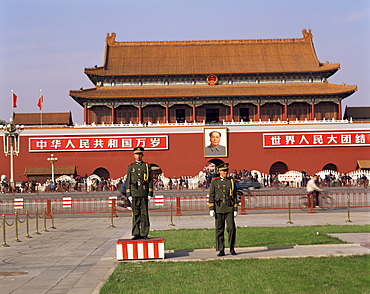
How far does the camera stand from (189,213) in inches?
902

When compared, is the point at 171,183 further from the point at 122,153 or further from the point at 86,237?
the point at 86,237

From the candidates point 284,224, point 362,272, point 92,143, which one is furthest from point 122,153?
point 362,272

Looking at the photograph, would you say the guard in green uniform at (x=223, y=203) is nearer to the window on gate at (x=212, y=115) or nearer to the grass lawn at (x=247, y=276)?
the grass lawn at (x=247, y=276)

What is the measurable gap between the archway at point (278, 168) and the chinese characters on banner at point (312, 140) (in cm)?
175

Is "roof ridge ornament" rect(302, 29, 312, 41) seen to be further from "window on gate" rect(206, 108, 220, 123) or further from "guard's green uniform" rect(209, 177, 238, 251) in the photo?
"guard's green uniform" rect(209, 177, 238, 251)

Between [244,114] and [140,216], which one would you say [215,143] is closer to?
[244,114]

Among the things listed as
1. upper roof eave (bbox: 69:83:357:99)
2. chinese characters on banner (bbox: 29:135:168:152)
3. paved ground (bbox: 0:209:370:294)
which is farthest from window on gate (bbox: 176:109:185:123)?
paved ground (bbox: 0:209:370:294)

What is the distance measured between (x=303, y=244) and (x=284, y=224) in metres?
5.25

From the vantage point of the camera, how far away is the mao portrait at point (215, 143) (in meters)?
47.3

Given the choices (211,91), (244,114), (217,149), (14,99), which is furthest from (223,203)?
(244,114)

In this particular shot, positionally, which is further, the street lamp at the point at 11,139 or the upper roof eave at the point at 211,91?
the upper roof eave at the point at 211,91

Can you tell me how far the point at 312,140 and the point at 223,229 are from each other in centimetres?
3735

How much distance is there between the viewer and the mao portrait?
47.3 m

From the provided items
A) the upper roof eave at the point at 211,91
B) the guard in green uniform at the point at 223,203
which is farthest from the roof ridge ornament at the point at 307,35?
the guard in green uniform at the point at 223,203
